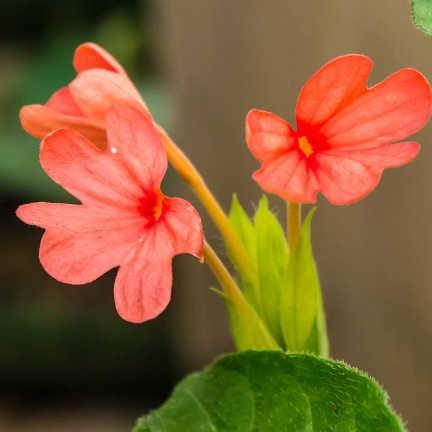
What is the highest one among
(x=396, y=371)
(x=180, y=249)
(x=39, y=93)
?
(x=39, y=93)

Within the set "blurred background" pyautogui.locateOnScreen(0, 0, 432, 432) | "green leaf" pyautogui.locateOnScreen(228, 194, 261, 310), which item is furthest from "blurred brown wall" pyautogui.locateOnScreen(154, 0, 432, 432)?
"green leaf" pyautogui.locateOnScreen(228, 194, 261, 310)

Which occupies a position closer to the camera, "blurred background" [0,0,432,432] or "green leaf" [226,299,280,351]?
"green leaf" [226,299,280,351]

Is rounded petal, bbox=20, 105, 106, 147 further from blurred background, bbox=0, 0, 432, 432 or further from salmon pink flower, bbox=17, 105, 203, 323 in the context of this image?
blurred background, bbox=0, 0, 432, 432

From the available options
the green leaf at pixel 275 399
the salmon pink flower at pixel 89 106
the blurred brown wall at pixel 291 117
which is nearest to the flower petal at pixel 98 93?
the salmon pink flower at pixel 89 106

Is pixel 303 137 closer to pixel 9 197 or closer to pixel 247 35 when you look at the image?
pixel 247 35

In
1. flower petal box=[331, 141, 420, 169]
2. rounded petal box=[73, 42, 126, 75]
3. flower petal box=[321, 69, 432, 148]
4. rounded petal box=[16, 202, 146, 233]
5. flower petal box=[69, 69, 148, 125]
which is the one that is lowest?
rounded petal box=[16, 202, 146, 233]

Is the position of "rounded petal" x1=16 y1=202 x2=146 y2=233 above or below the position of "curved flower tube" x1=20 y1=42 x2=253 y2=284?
below

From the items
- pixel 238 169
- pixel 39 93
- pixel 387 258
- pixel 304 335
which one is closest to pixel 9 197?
pixel 39 93
